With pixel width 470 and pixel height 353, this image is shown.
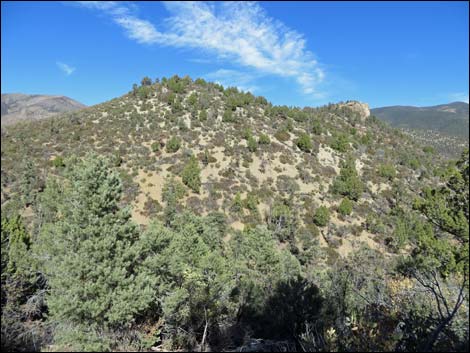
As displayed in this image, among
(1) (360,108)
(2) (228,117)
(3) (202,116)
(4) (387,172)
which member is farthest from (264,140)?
(1) (360,108)

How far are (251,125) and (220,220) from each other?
24.2 meters

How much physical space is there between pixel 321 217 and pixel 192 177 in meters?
14.4

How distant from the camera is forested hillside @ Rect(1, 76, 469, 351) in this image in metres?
8.27

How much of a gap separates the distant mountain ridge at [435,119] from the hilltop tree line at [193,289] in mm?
111210

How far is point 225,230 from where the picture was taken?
93.7ft

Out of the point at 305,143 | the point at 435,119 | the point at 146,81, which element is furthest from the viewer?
the point at 435,119

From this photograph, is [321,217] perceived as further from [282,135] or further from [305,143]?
[282,135]

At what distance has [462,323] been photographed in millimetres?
6625

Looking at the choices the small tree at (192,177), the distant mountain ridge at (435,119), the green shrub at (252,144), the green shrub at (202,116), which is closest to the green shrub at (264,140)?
the green shrub at (252,144)

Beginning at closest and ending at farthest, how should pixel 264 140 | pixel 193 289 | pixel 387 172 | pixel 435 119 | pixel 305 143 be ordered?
pixel 193 289
pixel 387 172
pixel 264 140
pixel 305 143
pixel 435 119

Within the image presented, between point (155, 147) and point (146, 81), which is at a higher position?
point (146, 81)

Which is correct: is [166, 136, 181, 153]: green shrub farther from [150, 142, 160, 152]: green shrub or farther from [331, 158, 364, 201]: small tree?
[331, 158, 364, 201]: small tree

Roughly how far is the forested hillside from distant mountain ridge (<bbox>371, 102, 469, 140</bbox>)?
7030cm

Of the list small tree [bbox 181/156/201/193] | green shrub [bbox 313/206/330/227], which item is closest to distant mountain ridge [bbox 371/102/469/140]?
green shrub [bbox 313/206/330/227]
